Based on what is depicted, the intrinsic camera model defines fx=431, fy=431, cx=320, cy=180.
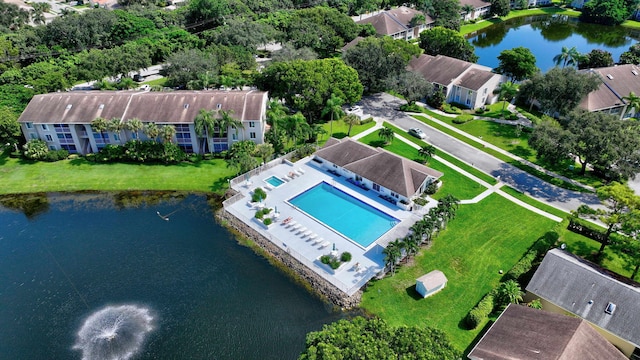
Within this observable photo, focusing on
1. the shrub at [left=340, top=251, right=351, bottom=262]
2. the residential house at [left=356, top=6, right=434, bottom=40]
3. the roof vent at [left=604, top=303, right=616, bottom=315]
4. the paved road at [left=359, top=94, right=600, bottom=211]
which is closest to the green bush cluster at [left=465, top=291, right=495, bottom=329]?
Answer: the roof vent at [left=604, top=303, right=616, bottom=315]

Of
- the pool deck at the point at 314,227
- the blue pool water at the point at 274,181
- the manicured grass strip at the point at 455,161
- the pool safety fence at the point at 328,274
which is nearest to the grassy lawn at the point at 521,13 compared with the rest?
the manicured grass strip at the point at 455,161

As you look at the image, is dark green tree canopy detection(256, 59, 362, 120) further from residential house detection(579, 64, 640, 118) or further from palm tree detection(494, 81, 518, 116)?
residential house detection(579, 64, 640, 118)

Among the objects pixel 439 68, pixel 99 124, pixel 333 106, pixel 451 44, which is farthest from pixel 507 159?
pixel 99 124

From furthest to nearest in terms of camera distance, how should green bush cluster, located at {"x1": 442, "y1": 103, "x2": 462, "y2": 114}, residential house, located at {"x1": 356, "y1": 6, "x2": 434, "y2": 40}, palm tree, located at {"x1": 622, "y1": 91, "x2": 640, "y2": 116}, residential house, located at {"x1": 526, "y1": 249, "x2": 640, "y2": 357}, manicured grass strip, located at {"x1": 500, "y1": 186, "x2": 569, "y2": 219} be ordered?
residential house, located at {"x1": 356, "y1": 6, "x2": 434, "y2": 40} < green bush cluster, located at {"x1": 442, "y1": 103, "x2": 462, "y2": 114} < palm tree, located at {"x1": 622, "y1": 91, "x2": 640, "y2": 116} < manicured grass strip, located at {"x1": 500, "y1": 186, "x2": 569, "y2": 219} < residential house, located at {"x1": 526, "y1": 249, "x2": 640, "y2": 357}

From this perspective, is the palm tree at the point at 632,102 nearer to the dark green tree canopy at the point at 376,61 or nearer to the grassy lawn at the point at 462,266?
the grassy lawn at the point at 462,266

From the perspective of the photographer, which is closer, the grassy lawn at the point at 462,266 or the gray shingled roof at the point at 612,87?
the grassy lawn at the point at 462,266

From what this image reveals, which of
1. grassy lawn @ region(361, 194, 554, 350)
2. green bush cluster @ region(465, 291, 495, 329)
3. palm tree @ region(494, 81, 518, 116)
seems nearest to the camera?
green bush cluster @ region(465, 291, 495, 329)

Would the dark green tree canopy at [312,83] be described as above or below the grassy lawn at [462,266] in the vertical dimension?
above

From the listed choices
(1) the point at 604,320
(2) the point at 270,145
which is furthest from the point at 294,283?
(1) the point at 604,320

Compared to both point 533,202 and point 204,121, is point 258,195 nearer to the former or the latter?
point 204,121
